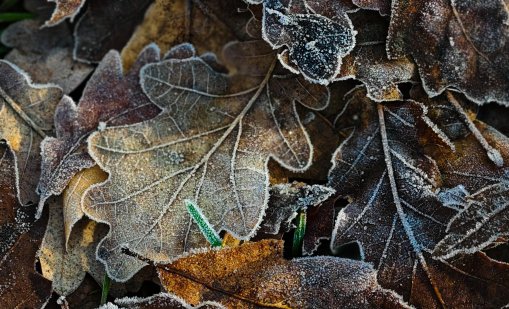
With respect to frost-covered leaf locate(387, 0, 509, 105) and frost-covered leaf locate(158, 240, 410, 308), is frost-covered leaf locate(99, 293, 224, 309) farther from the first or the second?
frost-covered leaf locate(387, 0, 509, 105)

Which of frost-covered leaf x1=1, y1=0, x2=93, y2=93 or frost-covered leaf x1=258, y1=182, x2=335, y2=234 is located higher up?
frost-covered leaf x1=1, y1=0, x2=93, y2=93

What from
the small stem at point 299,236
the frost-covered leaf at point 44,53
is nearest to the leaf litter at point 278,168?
the small stem at point 299,236

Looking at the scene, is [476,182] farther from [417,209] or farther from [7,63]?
[7,63]

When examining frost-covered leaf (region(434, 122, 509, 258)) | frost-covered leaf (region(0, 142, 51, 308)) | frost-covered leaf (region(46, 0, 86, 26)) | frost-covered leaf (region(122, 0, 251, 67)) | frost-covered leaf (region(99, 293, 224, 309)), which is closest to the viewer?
frost-covered leaf (region(99, 293, 224, 309))

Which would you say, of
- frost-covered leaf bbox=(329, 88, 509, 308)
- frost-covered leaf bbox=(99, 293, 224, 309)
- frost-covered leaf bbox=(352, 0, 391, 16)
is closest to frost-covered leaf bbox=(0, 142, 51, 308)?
frost-covered leaf bbox=(99, 293, 224, 309)

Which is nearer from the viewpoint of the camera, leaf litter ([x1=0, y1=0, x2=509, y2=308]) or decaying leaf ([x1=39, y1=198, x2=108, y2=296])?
leaf litter ([x1=0, y1=0, x2=509, y2=308])

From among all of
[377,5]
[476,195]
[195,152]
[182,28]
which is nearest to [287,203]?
[195,152]

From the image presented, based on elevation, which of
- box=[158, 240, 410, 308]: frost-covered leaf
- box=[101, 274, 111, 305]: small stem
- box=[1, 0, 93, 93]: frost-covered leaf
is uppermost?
box=[1, 0, 93, 93]: frost-covered leaf

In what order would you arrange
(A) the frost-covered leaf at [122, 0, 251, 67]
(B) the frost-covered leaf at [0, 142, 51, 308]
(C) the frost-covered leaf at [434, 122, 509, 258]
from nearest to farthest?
(C) the frost-covered leaf at [434, 122, 509, 258] < (B) the frost-covered leaf at [0, 142, 51, 308] < (A) the frost-covered leaf at [122, 0, 251, 67]

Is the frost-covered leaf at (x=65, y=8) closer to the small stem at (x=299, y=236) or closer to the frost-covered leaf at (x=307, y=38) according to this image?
the frost-covered leaf at (x=307, y=38)
